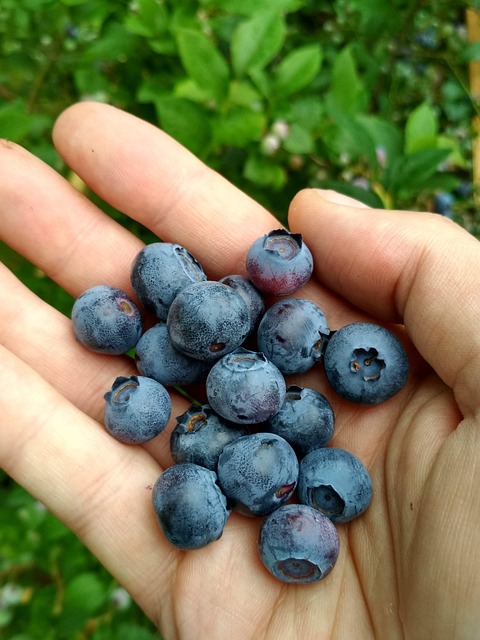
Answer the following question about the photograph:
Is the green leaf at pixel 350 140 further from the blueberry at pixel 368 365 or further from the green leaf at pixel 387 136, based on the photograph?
the blueberry at pixel 368 365

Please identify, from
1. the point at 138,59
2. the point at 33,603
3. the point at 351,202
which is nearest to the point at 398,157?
the point at 351,202

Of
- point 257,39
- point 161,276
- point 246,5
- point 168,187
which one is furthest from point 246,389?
point 246,5

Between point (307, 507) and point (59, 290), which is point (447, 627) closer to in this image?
point (307, 507)

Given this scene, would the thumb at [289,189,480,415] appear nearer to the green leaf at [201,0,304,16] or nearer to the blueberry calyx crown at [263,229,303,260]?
the blueberry calyx crown at [263,229,303,260]

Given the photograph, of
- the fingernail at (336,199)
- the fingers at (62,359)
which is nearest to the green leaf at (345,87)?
the fingernail at (336,199)

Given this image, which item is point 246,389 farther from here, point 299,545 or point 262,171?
point 262,171

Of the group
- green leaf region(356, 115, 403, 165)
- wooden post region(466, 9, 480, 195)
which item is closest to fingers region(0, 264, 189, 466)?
green leaf region(356, 115, 403, 165)

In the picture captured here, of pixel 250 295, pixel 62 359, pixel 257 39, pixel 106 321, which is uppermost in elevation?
pixel 257 39

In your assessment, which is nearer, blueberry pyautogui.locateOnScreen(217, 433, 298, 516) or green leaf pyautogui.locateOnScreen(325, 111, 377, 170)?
blueberry pyautogui.locateOnScreen(217, 433, 298, 516)
